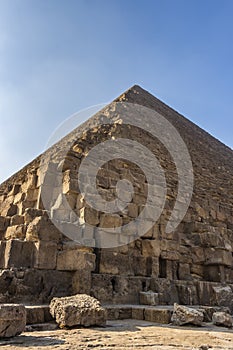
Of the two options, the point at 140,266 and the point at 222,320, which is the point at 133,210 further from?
the point at 222,320

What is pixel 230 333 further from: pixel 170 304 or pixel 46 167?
pixel 46 167

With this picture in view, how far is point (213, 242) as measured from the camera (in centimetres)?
703

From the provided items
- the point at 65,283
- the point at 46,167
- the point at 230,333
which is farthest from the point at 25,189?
the point at 230,333

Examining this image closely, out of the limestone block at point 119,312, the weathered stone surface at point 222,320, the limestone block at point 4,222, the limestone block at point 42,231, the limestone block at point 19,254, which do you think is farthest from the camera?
the limestone block at point 4,222

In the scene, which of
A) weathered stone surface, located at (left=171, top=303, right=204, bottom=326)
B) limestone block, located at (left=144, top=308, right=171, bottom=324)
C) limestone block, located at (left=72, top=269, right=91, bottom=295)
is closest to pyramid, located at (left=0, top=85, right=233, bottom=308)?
limestone block, located at (left=72, top=269, right=91, bottom=295)

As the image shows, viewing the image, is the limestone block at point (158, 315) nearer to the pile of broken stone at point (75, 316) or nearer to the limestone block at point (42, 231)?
the pile of broken stone at point (75, 316)

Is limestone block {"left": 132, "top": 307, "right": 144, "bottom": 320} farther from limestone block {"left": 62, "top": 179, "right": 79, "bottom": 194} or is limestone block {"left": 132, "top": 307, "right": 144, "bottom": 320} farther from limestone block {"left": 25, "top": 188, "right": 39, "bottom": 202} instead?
limestone block {"left": 25, "top": 188, "right": 39, "bottom": 202}

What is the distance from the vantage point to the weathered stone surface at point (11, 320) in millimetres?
2922

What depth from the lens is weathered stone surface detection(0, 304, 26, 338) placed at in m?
2.92

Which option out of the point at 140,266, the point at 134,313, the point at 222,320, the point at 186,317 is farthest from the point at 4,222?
the point at 222,320

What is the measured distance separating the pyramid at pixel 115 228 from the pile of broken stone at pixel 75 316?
3.06 ft


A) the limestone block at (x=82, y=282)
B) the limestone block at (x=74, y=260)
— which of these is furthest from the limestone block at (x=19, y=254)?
the limestone block at (x=82, y=282)

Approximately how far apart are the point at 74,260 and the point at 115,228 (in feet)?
3.37

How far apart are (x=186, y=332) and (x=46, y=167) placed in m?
3.73
